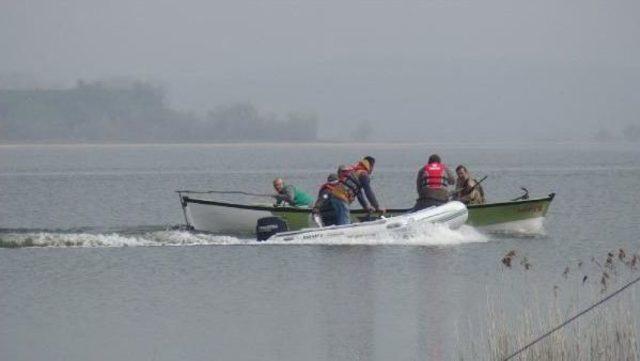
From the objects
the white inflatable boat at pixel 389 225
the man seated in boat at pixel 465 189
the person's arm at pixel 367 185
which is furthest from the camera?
the man seated in boat at pixel 465 189

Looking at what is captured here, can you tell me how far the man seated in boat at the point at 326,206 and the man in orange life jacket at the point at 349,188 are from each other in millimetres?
73

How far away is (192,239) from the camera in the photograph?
102 ft

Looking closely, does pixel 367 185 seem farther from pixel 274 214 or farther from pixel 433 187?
pixel 274 214

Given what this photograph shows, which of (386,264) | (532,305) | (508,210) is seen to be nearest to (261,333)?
(532,305)

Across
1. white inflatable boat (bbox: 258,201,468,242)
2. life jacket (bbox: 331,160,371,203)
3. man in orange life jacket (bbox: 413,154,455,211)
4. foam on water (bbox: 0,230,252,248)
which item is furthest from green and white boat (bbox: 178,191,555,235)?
life jacket (bbox: 331,160,371,203)

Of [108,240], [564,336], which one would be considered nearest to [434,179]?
[108,240]

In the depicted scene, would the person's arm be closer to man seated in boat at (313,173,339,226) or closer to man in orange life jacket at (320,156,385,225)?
man in orange life jacket at (320,156,385,225)

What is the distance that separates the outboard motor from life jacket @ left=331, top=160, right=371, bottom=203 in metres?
1.31

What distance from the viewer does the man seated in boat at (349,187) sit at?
2881cm

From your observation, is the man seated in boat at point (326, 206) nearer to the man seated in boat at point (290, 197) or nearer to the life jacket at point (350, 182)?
the life jacket at point (350, 182)

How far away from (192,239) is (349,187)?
4055 mm

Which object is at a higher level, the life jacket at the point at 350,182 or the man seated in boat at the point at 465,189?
the life jacket at the point at 350,182

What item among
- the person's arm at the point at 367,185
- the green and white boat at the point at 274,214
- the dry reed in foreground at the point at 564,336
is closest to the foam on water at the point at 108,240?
the green and white boat at the point at 274,214

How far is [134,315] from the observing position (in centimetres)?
2084
